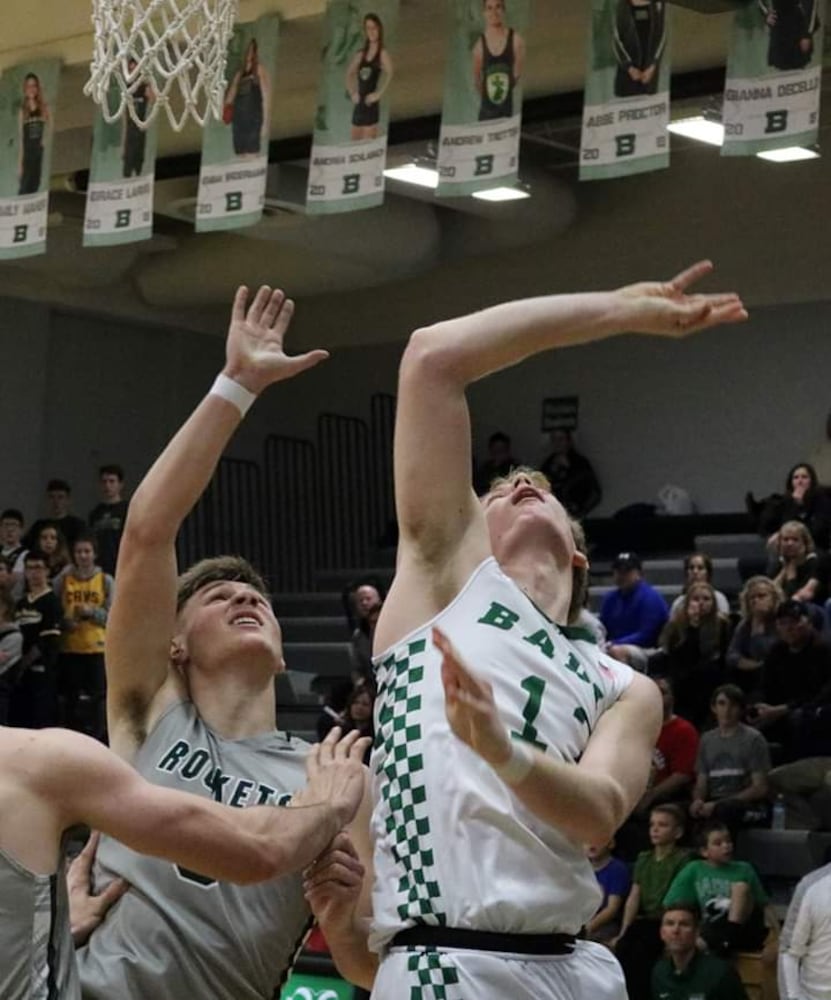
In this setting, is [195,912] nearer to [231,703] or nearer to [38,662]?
[231,703]

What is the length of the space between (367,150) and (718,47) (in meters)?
2.95

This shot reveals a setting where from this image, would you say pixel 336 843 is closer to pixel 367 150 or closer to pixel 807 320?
pixel 367 150

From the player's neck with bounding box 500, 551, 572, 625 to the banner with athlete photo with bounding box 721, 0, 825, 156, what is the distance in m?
5.93

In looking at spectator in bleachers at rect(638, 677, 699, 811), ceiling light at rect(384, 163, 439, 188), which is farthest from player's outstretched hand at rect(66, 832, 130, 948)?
ceiling light at rect(384, 163, 439, 188)

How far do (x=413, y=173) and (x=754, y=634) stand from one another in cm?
491

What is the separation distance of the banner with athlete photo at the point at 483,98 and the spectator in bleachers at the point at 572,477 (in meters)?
8.32

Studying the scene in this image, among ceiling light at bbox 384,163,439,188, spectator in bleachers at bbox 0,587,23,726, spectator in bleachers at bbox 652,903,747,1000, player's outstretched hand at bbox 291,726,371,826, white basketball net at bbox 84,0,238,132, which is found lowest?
spectator in bleachers at bbox 652,903,747,1000

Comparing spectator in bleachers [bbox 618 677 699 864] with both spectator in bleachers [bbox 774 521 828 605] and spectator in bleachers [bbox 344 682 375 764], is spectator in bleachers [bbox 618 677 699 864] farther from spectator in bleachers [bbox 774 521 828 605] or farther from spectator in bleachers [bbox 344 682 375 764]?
spectator in bleachers [bbox 344 682 375 764]

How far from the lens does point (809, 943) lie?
1048cm

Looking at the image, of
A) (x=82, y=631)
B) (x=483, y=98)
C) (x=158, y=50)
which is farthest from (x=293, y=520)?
(x=158, y=50)

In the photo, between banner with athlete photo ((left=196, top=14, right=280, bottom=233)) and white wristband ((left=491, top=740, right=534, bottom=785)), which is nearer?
white wristband ((left=491, top=740, right=534, bottom=785))

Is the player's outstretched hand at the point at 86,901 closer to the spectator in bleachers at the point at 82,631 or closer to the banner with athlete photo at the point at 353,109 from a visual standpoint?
the banner with athlete photo at the point at 353,109

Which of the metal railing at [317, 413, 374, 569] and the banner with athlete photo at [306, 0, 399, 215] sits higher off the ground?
the banner with athlete photo at [306, 0, 399, 215]

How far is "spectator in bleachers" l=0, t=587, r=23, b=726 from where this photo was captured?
13773mm
